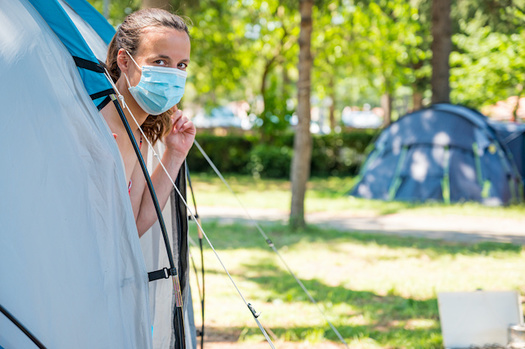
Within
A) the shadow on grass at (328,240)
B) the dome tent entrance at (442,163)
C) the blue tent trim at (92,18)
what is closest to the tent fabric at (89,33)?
the blue tent trim at (92,18)

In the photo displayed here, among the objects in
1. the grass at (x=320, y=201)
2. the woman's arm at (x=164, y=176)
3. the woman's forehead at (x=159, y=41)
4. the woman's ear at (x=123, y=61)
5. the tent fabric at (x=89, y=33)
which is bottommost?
A: the grass at (x=320, y=201)

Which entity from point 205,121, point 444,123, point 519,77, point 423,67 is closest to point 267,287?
point 444,123

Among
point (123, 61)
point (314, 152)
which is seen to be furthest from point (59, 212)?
point (314, 152)

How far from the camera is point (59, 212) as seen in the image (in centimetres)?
205

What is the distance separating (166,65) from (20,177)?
792 millimetres

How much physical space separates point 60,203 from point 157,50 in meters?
0.79

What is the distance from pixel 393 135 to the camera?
12898mm

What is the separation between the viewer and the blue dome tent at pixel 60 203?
1.98 m

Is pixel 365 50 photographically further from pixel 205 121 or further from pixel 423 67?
pixel 205 121

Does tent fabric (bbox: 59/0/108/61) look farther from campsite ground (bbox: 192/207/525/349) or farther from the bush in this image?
the bush

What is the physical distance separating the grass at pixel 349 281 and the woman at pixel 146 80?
218cm

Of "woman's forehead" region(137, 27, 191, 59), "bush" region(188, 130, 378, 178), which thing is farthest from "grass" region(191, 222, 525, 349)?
"bush" region(188, 130, 378, 178)

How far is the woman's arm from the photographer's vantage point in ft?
8.48

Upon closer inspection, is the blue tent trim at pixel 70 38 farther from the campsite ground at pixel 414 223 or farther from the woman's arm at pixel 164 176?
the campsite ground at pixel 414 223
